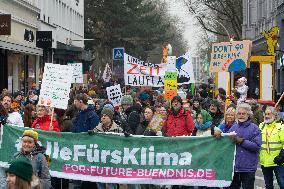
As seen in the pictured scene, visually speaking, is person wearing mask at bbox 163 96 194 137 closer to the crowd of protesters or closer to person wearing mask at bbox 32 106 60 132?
the crowd of protesters

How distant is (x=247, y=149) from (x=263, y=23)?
152ft

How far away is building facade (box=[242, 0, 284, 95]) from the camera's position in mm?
42812

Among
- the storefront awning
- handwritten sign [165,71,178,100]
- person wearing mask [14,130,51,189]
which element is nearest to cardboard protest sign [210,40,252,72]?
handwritten sign [165,71,178,100]

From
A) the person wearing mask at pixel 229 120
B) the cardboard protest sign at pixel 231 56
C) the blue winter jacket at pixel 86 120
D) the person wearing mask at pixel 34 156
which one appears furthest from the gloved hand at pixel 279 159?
the cardboard protest sign at pixel 231 56

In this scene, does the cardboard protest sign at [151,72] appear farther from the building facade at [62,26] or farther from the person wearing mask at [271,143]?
the building facade at [62,26]

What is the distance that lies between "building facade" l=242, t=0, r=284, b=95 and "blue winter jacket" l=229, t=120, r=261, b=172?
27.9m

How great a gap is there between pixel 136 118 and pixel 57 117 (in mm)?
1397

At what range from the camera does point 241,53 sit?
16797 millimetres

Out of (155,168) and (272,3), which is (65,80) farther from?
(272,3)

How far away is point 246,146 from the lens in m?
10.5

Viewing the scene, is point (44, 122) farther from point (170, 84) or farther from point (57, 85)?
point (170, 84)

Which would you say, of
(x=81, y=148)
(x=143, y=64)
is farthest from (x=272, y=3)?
(x=81, y=148)

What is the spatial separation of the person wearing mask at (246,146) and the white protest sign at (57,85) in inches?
135

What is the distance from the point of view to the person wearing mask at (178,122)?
12.9 m
